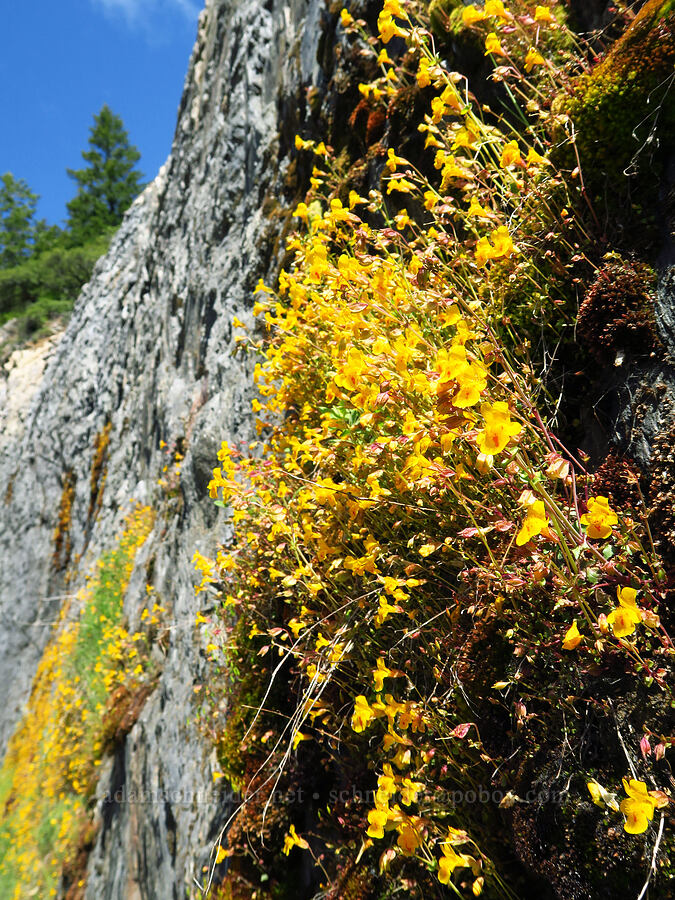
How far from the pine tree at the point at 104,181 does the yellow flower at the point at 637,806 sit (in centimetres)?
3297

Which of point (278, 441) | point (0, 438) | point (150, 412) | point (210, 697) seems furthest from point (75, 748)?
point (0, 438)

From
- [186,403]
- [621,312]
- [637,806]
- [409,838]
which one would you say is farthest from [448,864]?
[186,403]

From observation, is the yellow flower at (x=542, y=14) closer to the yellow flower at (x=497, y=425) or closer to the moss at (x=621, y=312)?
the moss at (x=621, y=312)

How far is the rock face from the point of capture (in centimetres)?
455

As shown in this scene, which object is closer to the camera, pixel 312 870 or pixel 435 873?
pixel 435 873

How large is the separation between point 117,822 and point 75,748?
1748 millimetres

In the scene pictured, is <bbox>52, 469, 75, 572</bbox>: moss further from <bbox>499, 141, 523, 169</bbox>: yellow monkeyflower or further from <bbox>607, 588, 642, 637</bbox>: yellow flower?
<bbox>607, 588, 642, 637</bbox>: yellow flower

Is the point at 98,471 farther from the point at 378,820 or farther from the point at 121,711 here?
the point at 378,820

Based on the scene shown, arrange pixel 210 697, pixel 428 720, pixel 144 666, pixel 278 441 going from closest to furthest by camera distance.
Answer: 1. pixel 428 720
2. pixel 278 441
3. pixel 210 697
4. pixel 144 666

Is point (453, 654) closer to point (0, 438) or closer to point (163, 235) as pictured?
point (163, 235)

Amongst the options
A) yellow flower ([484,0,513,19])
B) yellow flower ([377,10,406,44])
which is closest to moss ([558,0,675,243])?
yellow flower ([484,0,513,19])

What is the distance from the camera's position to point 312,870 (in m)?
2.72

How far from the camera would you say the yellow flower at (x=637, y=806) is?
45.4 inches

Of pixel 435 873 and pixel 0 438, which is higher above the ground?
pixel 0 438
